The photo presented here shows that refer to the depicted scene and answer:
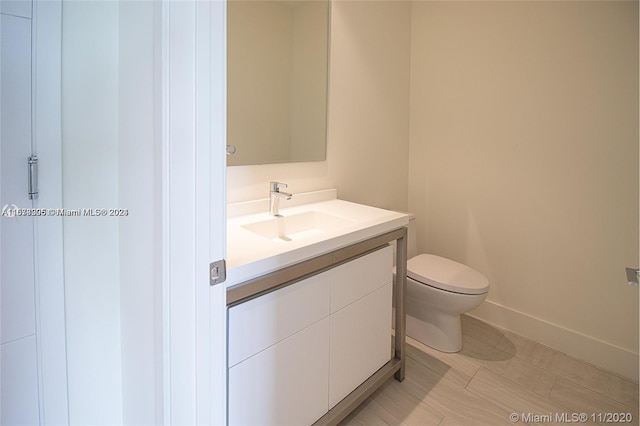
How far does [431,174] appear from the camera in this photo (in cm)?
263

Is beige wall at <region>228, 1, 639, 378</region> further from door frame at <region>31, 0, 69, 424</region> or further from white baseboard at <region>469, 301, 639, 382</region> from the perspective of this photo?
door frame at <region>31, 0, 69, 424</region>

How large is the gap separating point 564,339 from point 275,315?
1868mm

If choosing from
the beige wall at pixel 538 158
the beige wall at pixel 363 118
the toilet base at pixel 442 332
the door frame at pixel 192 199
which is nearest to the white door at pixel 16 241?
the door frame at pixel 192 199

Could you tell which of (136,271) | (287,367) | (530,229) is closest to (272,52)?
(136,271)

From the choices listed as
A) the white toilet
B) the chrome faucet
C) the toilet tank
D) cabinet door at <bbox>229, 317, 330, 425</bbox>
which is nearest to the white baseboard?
the white toilet

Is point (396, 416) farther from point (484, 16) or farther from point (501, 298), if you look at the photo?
point (484, 16)

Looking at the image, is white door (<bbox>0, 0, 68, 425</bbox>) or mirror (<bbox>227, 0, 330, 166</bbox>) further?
mirror (<bbox>227, 0, 330, 166</bbox>)

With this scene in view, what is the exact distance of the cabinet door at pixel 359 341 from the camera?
1.43m

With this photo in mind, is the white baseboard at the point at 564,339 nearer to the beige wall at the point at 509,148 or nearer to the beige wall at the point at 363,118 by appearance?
the beige wall at the point at 509,148

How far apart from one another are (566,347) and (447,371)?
77 cm

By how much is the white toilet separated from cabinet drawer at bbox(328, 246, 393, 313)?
466 millimetres

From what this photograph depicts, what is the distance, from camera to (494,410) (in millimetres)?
1682

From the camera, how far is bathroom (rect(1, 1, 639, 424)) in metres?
0.84

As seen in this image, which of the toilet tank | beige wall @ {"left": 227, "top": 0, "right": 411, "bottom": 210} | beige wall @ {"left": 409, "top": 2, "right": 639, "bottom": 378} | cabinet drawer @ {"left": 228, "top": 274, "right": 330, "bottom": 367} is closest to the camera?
cabinet drawer @ {"left": 228, "top": 274, "right": 330, "bottom": 367}
